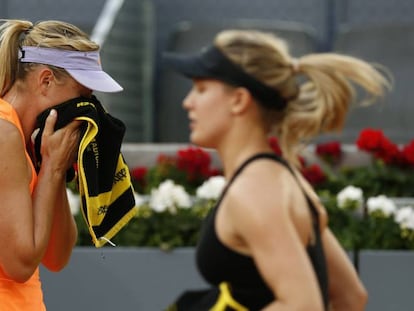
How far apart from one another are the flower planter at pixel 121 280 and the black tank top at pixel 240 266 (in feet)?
10.6

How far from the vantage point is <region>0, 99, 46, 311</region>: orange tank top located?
3449mm

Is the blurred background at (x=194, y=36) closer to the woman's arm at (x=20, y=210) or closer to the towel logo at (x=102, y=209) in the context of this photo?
the towel logo at (x=102, y=209)

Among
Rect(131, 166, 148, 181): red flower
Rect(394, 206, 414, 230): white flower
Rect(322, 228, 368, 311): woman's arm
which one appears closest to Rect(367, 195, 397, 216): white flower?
Rect(394, 206, 414, 230): white flower

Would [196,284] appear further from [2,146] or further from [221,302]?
[221,302]

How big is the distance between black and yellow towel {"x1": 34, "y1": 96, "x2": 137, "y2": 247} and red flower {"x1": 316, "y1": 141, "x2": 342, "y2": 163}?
323 centimetres

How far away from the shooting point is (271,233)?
253 centimetres

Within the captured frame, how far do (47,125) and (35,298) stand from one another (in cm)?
51

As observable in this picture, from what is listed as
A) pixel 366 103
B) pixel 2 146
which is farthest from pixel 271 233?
pixel 2 146

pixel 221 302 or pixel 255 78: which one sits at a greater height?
pixel 255 78

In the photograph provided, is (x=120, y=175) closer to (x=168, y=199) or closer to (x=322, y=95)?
(x=322, y=95)

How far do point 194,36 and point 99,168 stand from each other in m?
4.86

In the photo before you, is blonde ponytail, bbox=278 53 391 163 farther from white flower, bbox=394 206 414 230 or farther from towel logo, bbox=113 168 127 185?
white flower, bbox=394 206 414 230

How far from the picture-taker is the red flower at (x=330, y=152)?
6.89 metres

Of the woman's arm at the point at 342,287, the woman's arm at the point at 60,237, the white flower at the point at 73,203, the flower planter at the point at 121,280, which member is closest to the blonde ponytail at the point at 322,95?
the woman's arm at the point at 342,287
